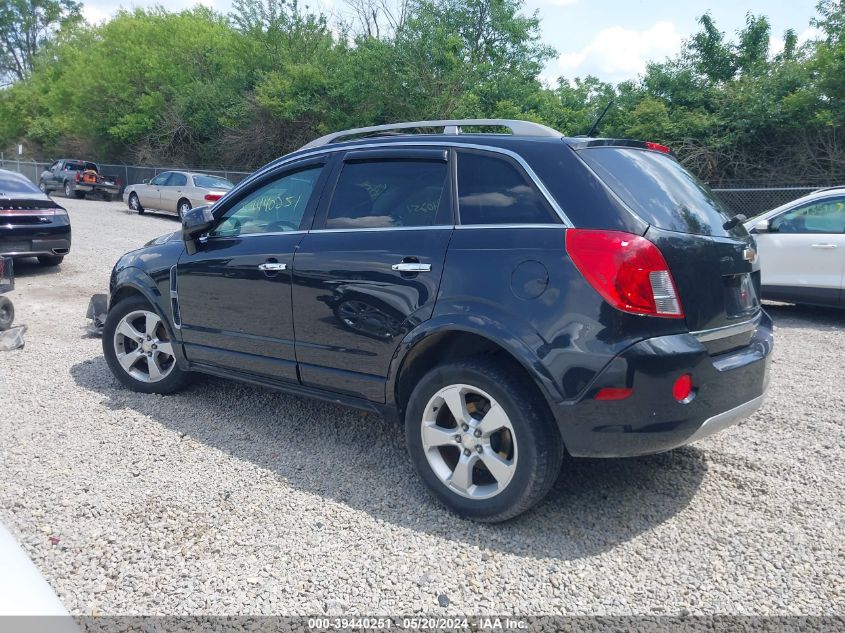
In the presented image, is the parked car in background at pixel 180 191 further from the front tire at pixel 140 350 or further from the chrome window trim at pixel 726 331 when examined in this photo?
the chrome window trim at pixel 726 331

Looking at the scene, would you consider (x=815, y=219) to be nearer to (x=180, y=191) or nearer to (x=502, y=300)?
(x=502, y=300)

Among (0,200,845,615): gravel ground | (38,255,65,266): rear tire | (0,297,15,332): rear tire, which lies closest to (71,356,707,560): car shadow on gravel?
(0,200,845,615): gravel ground

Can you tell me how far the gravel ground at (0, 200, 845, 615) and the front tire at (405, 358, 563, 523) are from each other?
17 centimetres

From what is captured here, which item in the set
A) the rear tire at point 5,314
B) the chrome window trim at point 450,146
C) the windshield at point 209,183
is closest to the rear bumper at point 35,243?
the rear tire at point 5,314

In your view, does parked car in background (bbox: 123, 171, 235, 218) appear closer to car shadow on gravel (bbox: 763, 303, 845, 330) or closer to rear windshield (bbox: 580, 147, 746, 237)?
car shadow on gravel (bbox: 763, 303, 845, 330)

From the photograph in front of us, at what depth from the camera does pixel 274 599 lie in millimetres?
2834

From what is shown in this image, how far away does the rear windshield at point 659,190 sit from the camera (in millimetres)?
3277

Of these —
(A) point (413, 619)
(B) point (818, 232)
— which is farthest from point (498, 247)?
(B) point (818, 232)

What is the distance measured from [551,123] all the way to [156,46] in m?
23.3

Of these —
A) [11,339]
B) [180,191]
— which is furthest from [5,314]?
[180,191]

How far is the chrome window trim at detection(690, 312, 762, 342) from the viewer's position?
316 cm

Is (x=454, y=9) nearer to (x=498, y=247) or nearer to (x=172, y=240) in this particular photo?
(x=172, y=240)

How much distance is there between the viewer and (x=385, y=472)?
3.99m

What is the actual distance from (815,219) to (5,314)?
29.1 ft
